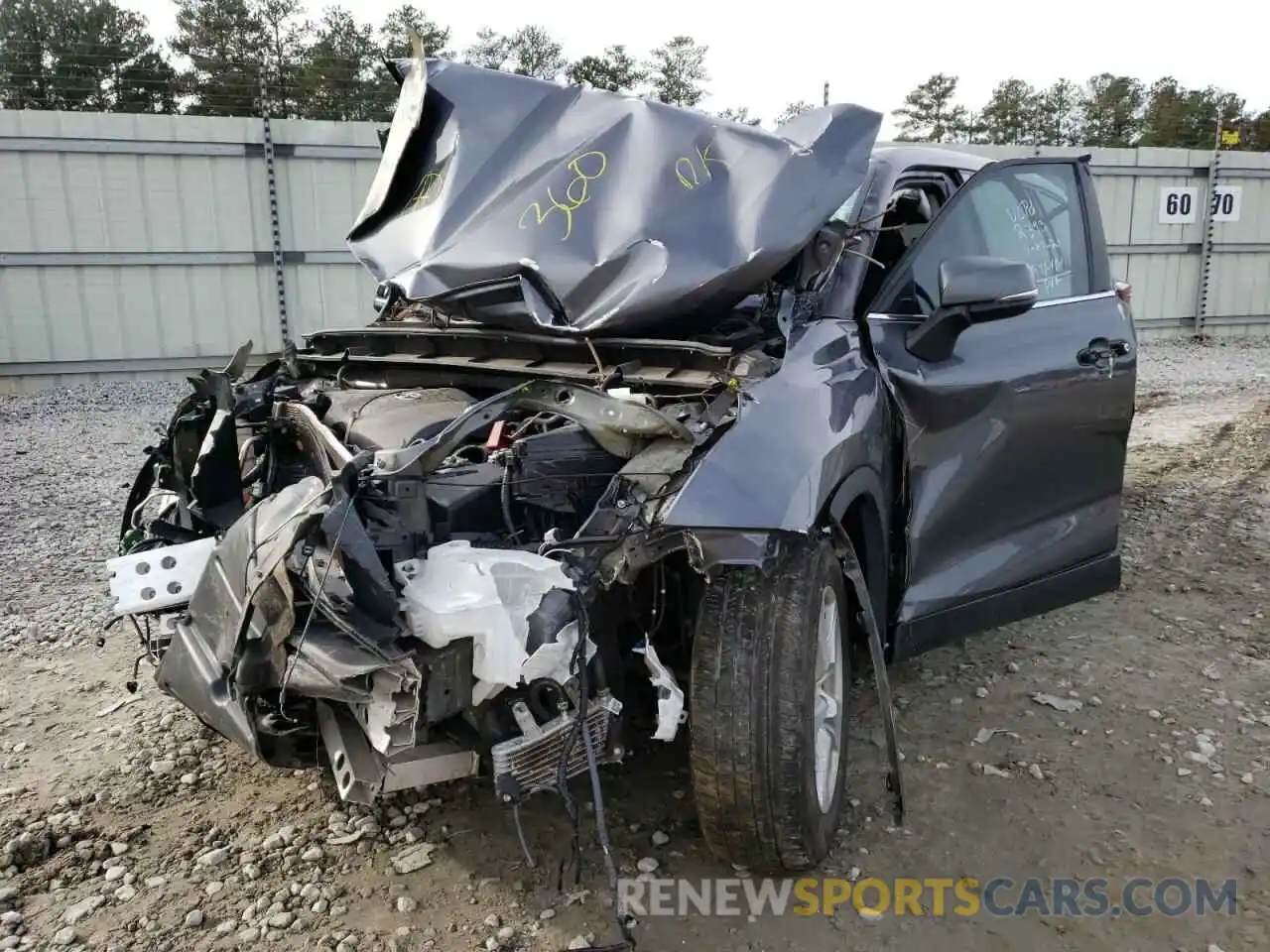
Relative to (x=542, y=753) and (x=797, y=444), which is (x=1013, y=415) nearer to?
(x=797, y=444)

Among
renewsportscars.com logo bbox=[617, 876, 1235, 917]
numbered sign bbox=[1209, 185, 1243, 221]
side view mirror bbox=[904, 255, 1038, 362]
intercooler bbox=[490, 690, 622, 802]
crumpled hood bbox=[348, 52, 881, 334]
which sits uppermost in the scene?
numbered sign bbox=[1209, 185, 1243, 221]

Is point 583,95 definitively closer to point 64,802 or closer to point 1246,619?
point 64,802

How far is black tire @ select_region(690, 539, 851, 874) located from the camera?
2.31m

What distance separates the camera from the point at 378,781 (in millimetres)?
2238

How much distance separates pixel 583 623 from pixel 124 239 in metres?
9.26

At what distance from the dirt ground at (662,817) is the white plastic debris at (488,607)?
28.1 inches

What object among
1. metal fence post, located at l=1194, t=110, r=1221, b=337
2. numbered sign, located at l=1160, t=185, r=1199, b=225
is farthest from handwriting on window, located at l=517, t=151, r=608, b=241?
metal fence post, located at l=1194, t=110, r=1221, b=337

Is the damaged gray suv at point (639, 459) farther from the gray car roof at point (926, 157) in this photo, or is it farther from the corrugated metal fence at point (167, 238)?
the corrugated metal fence at point (167, 238)

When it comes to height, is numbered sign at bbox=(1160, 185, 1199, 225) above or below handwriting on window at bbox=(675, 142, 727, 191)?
above

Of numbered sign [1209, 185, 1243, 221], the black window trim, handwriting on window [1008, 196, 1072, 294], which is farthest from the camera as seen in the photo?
numbered sign [1209, 185, 1243, 221]

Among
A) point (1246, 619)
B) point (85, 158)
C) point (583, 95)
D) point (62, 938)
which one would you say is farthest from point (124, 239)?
point (1246, 619)

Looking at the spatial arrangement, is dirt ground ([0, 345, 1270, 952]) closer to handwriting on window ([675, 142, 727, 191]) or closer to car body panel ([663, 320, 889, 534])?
car body panel ([663, 320, 889, 534])

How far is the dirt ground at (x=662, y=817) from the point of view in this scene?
2398 mm

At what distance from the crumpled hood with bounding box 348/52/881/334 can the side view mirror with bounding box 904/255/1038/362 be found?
1.34 feet
